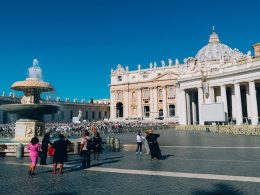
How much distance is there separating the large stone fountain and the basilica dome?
63472 mm

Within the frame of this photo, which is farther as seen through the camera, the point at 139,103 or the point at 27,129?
the point at 139,103

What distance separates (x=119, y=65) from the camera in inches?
3472

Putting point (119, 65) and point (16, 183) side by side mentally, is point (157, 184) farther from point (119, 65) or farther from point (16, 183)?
point (119, 65)

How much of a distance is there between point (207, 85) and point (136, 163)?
28.8 m

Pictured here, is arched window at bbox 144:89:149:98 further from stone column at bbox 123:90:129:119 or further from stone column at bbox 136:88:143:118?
stone column at bbox 123:90:129:119

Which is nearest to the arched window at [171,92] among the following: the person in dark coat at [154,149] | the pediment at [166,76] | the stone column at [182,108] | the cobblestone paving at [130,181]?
the pediment at [166,76]

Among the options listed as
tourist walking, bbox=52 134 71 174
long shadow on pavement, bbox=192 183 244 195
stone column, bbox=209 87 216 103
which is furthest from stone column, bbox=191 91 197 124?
long shadow on pavement, bbox=192 183 244 195

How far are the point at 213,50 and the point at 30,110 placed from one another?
227ft

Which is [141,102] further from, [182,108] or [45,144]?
[45,144]

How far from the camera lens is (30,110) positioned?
15.3 metres

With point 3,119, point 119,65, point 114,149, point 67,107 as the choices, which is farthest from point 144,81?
point 114,149

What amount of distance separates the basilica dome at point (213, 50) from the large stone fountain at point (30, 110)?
Result: 63.5 metres

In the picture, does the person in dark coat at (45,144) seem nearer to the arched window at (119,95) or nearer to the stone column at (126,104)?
the stone column at (126,104)

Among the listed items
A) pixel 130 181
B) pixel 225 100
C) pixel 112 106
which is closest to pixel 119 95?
pixel 112 106
